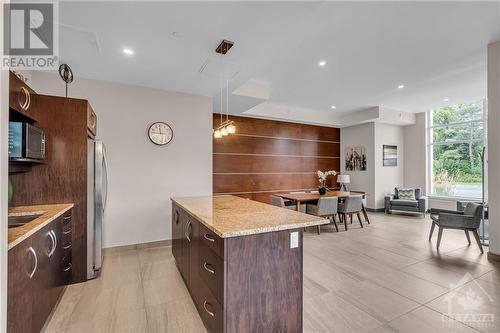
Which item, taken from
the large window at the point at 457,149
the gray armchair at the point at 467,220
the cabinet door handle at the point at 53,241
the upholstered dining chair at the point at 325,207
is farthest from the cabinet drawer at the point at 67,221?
the large window at the point at 457,149

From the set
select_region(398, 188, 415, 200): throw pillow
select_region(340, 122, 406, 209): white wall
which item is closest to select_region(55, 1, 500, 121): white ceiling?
select_region(340, 122, 406, 209): white wall

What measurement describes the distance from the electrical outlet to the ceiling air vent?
7.28 ft

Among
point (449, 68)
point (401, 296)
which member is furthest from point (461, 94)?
point (401, 296)

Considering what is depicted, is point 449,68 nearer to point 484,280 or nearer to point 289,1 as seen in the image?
point 484,280

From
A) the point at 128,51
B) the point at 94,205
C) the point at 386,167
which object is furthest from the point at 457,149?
the point at 94,205

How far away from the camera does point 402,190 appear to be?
6941 millimetres

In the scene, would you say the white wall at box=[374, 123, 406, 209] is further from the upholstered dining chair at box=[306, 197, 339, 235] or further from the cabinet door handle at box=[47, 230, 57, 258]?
the cabinet door handle at box=[47, 230, 57, 258]

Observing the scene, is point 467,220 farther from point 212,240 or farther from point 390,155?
point 212,240

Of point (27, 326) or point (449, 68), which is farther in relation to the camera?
point (449, 68)

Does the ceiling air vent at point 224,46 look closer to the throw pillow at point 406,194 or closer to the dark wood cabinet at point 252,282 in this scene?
the dark wood cabinet at point 252,282

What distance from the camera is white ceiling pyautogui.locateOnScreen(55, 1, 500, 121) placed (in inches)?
89.2

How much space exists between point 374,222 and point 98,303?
585 cm

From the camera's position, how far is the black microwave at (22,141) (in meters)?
1.98

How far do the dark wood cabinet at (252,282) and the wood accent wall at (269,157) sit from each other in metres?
4.28
